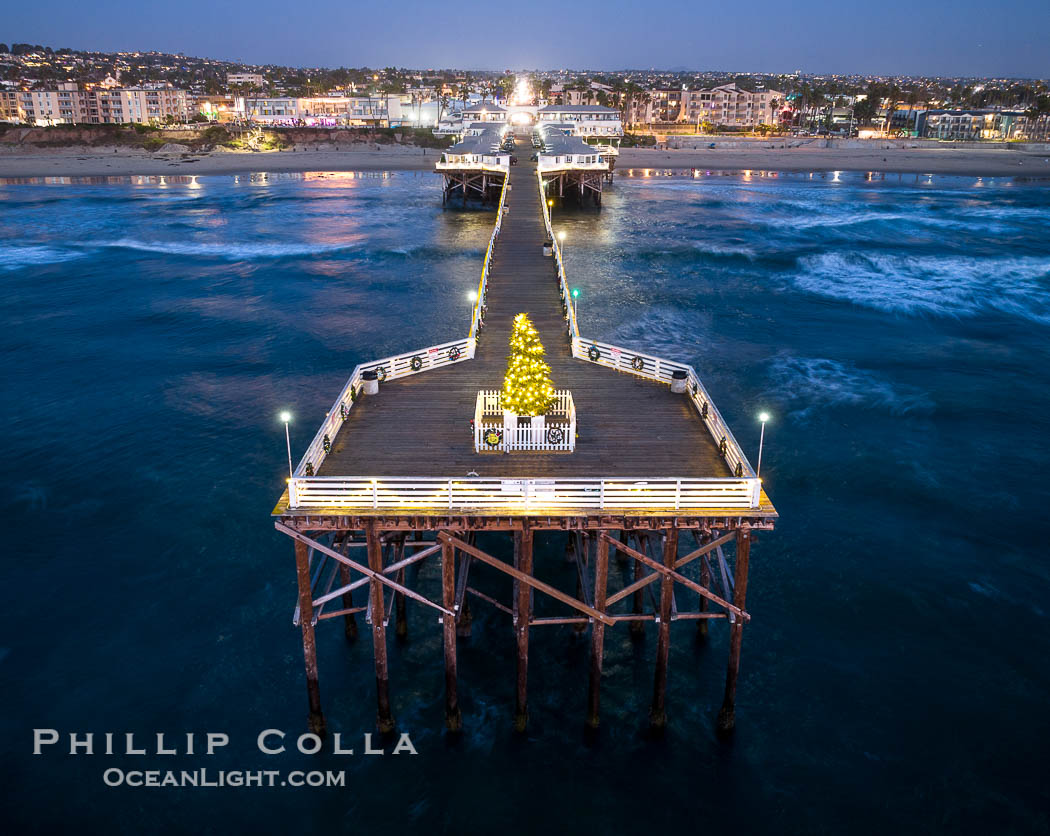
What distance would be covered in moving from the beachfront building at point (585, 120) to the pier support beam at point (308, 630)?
5702 inches

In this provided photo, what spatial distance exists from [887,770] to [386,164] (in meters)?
139

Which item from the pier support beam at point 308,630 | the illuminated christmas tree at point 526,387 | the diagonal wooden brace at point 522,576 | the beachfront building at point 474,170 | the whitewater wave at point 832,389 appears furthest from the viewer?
the beachfront building at point 474,170

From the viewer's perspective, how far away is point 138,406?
4003 centimetres

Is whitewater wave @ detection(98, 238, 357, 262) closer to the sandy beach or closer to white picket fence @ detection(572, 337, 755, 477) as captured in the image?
white picket fence @ detection(572, 337, 755, 477)

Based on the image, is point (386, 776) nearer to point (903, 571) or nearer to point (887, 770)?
point (887, 770)

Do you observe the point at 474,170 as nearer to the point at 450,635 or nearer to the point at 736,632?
the point at 450,635

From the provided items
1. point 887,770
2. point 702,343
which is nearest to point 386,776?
point 887,770

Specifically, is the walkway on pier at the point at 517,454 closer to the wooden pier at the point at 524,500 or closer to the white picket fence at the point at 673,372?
the wooden pier at the point at 524,500

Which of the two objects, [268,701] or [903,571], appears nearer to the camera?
[268,701]

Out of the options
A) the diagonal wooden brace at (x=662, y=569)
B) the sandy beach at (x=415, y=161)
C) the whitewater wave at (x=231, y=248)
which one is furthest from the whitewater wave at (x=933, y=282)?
the sandy beach at (x=415, y=161)

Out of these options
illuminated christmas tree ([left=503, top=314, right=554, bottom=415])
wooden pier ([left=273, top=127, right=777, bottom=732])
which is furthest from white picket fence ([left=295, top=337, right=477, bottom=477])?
illuminated christmas tree ([left=503, top=314, right=554, bottom=415])

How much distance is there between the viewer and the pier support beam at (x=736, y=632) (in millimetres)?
17516

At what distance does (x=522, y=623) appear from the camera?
62.3ft

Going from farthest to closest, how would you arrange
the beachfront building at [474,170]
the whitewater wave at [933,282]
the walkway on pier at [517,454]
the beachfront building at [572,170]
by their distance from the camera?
1. the beachfront building at [474,170]
2. the beachfront building at [572,170]
3. the whitewater wave at [933,282]
4. the walkway on pier at [517,454]
